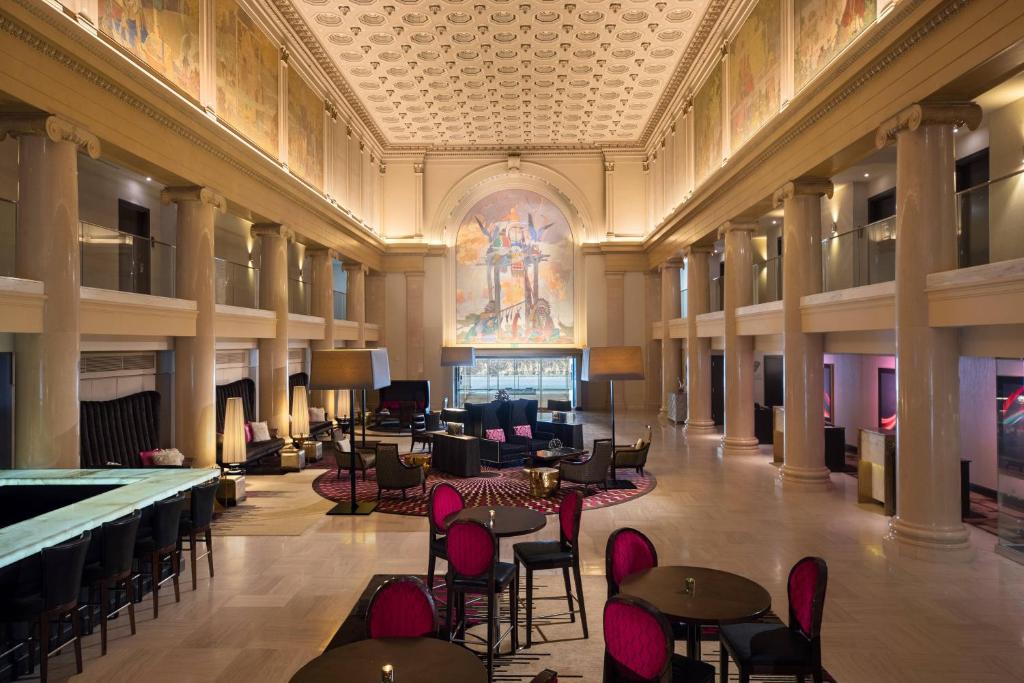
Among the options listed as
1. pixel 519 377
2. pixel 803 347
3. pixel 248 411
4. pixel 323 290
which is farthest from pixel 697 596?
pixel 519 377

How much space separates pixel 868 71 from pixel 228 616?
940cm

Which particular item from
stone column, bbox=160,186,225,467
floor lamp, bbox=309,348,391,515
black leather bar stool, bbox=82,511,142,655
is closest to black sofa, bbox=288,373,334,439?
stone column, bbox=160,186,225,467

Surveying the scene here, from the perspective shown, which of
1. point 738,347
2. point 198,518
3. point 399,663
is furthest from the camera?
point 738,347

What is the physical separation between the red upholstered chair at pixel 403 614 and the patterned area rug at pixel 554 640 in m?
1.22

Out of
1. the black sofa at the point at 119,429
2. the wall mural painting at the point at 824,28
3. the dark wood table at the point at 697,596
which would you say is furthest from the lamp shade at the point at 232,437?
the wall mural painting at the point at 824,28

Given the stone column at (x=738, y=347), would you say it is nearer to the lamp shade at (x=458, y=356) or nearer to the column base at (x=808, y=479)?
the column base at (x=808, y=479)

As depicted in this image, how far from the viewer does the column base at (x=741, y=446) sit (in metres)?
13.9

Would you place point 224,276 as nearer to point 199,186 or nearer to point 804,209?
point 199,186

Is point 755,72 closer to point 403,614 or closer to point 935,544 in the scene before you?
point 935,544

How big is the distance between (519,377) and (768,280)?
12.5 m

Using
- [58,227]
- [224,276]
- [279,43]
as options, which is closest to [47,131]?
[58,227]

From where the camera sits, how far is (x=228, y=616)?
5.75 metres

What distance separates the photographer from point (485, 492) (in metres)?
10.9

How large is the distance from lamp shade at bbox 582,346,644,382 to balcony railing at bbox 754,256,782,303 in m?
3.89
